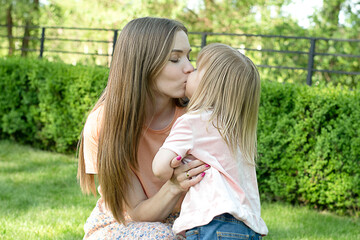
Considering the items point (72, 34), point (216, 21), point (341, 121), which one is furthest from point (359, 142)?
point (72, 34)

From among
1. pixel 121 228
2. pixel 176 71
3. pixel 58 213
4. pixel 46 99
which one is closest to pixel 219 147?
pixel 176 71

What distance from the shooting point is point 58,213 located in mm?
4453

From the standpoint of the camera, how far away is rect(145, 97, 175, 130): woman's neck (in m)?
2.47

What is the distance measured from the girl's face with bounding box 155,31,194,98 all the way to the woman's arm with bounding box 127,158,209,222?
0.36 meters

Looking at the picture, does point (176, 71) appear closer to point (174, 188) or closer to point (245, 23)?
point (174, 188)

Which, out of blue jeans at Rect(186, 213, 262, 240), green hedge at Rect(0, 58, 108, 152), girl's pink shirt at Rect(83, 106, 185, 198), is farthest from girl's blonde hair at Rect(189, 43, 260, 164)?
green hedge at Rect(0, 58, 108, 152)

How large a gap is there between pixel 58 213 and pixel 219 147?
109 inches

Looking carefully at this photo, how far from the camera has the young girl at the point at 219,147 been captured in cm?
200

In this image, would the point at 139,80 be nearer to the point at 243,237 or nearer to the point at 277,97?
the point at 243,237

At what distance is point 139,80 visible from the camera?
2.23 meters

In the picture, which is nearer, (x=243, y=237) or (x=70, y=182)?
(x=243, y=237)

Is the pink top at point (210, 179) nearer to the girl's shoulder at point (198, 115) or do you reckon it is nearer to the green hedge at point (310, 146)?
the girl's shoulder at point (198, 115)

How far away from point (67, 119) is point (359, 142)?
4.04 m

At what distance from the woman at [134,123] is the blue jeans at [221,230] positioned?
18cm
